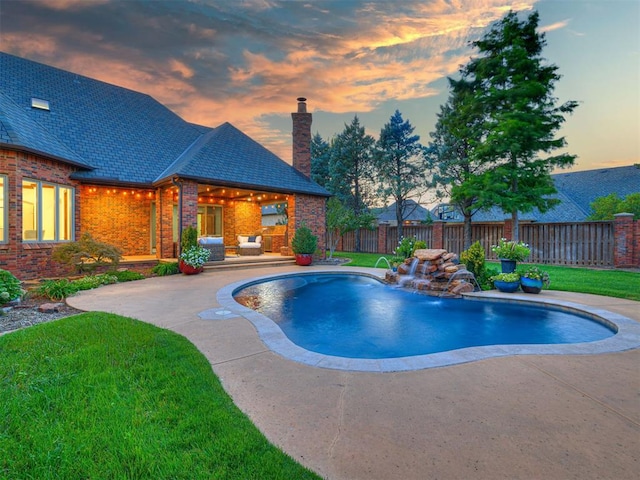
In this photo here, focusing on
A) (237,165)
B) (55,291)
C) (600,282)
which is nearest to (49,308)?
(55,291)

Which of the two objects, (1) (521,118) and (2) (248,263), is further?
(2) (248,263)

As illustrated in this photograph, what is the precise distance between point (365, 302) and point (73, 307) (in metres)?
5.90

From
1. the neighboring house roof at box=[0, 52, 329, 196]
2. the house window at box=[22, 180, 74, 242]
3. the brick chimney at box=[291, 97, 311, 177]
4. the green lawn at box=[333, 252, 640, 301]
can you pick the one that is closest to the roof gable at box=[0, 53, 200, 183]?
the neighboring house roof at box=[0, 52, 329, 196]

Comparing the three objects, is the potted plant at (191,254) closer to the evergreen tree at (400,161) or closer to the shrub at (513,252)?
the shrub at (513,252)

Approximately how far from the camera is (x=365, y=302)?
283 inches

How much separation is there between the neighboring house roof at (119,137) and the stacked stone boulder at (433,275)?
6.84 meters

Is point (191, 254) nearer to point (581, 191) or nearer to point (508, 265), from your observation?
point (508, 265)

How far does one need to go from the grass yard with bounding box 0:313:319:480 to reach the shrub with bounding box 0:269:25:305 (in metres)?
3.01

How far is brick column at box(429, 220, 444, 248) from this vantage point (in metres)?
16.3

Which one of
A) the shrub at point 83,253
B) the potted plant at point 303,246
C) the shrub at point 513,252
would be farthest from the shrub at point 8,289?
the shrub at point 513,252

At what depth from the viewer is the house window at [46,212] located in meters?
8.63

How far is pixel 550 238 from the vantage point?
1316 cm

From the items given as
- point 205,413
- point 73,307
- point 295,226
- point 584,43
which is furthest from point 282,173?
point 205,413

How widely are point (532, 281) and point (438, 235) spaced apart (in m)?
9.46
